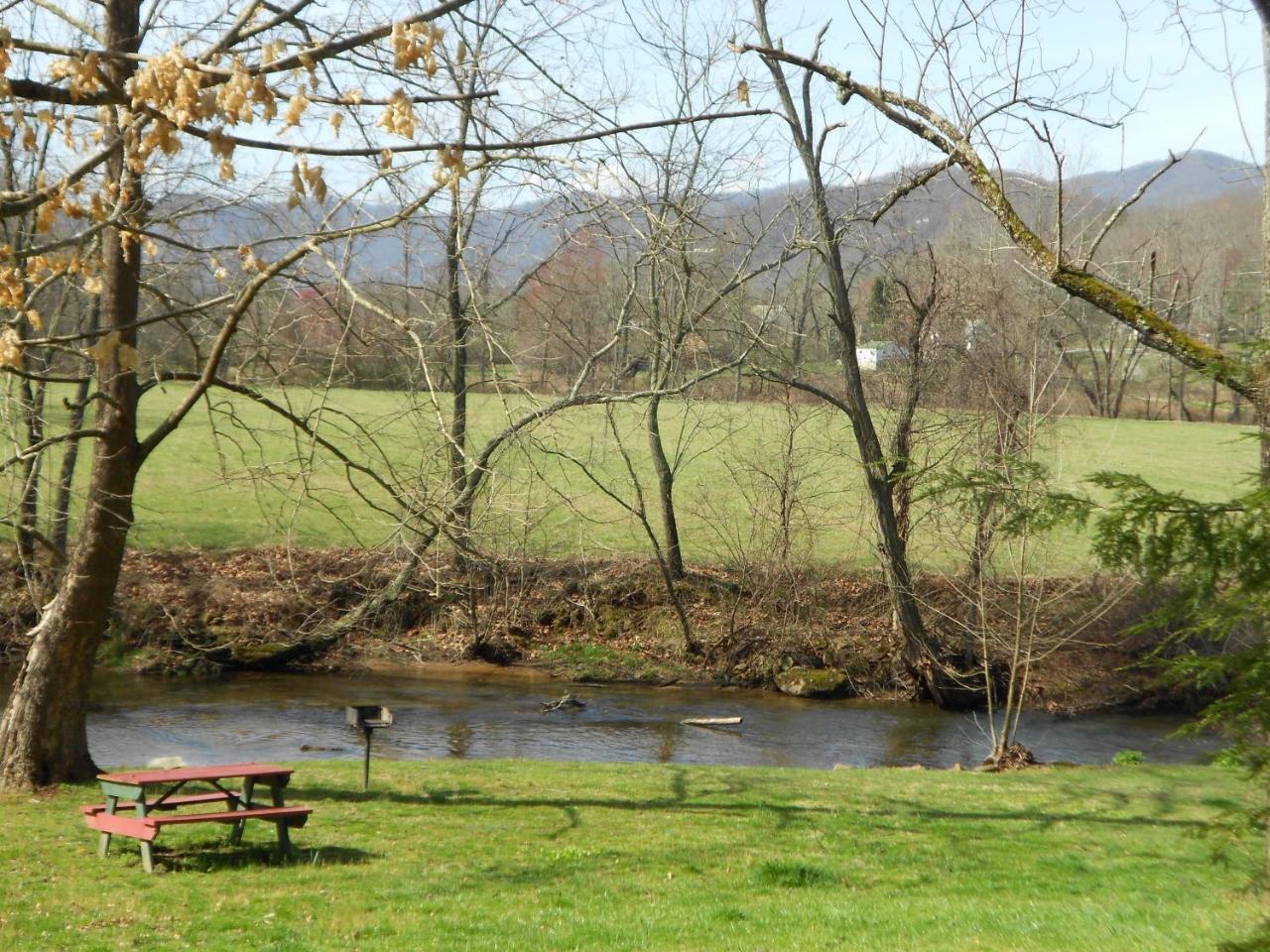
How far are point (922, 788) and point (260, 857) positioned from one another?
7.54 meters

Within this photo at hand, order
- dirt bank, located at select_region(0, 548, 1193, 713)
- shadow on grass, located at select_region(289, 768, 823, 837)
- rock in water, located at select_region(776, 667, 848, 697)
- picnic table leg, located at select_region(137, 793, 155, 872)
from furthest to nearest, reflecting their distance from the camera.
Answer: rock in water, located at select_region(776, 667, 848, 697)
dirt bank, located at select_region(0, 548, 1193, 713)
shadow on grass, located at select_region(289, 768, 823, 837)
picnic table leg, located at select_region(137, 793, 155, 872)

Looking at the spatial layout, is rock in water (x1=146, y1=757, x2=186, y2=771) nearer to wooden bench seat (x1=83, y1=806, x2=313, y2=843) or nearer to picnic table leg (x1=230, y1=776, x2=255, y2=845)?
picnic table leg (x1=230, y1=776, x2=255, y2=845)

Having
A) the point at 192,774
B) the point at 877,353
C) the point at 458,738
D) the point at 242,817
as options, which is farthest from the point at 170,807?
the point at 877,353

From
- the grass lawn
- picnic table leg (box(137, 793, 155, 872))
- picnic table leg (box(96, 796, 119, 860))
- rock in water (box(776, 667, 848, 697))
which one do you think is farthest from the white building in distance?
picnic table leg (box(137, 793, 155, 872))

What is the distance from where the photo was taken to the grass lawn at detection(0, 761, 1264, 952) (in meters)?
6.95

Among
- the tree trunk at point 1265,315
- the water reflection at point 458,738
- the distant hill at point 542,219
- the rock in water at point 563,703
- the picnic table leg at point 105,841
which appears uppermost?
the distant hill at point 542,219

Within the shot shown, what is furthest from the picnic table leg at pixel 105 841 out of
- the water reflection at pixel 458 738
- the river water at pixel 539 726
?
the water reflection at pixel 458 738

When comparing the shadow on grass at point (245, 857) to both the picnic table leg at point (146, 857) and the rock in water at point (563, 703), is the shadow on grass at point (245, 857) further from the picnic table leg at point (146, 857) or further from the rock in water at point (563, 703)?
the rock in water at point (563, 703)

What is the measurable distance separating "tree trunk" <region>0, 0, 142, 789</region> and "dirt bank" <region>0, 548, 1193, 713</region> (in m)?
11.2

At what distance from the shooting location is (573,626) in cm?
2658

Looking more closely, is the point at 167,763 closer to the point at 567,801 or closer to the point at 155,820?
the point at 155,820

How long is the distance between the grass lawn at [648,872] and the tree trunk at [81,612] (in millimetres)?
575

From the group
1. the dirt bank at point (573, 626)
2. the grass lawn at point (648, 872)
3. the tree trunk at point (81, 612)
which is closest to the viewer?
the grass lawn at point (648, 872)

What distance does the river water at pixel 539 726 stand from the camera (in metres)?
17.3
